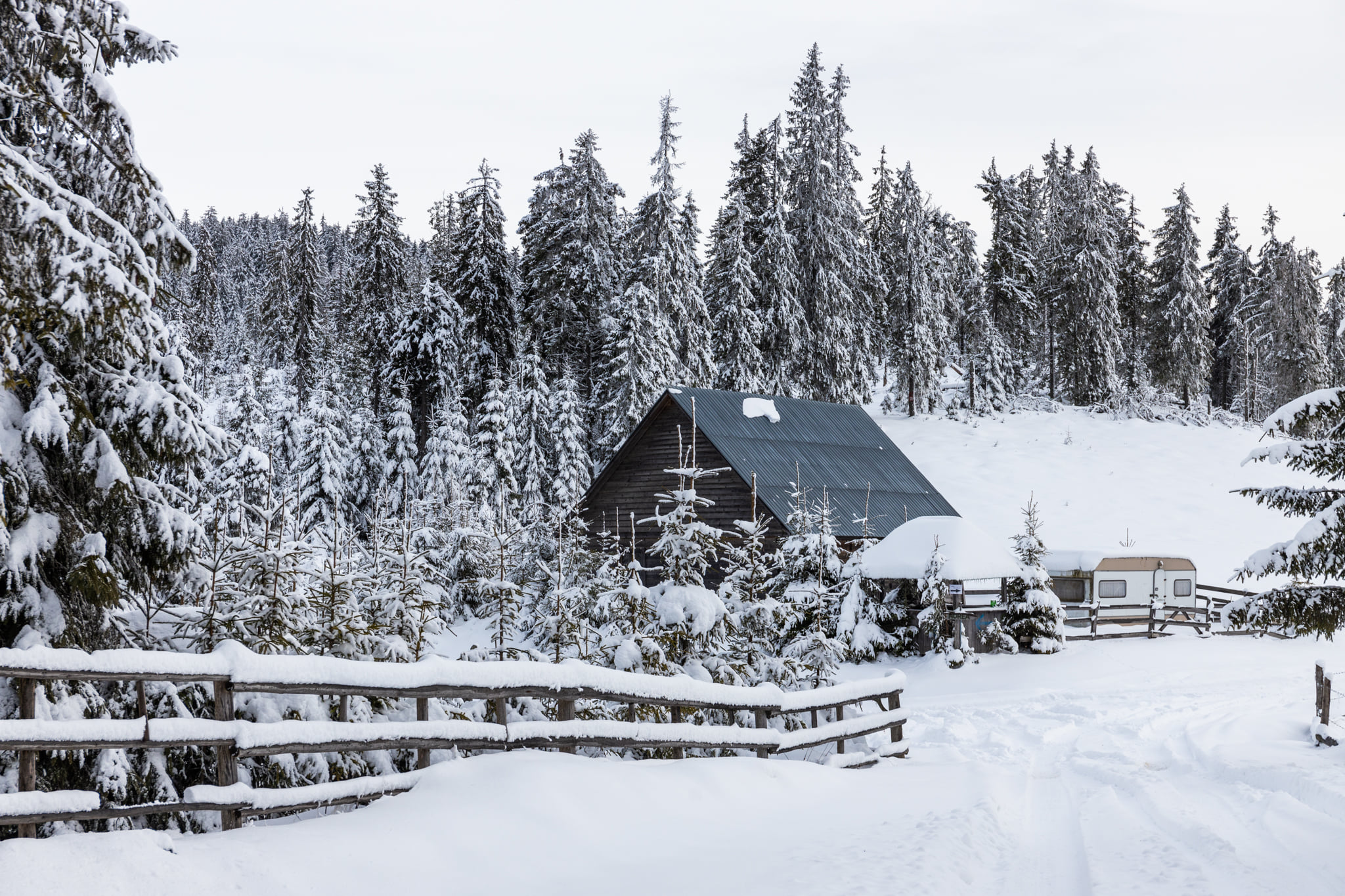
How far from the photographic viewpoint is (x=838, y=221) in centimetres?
4647

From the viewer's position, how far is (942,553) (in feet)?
75.5

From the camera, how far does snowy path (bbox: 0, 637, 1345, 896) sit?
5211 millimetres

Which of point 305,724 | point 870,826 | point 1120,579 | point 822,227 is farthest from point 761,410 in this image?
point 305,724

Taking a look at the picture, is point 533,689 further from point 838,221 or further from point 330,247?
point 330,247

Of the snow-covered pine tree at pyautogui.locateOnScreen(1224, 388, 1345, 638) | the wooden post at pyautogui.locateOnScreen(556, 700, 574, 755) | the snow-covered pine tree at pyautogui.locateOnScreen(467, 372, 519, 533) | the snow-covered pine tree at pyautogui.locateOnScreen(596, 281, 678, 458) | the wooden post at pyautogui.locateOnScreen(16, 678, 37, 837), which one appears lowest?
the wooden post at pyautogui.locateOnScreen(556, 700, 574, 755)

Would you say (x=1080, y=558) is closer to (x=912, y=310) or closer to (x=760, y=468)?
(x=760, y=468)

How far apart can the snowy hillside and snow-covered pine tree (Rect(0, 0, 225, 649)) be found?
35.6 m

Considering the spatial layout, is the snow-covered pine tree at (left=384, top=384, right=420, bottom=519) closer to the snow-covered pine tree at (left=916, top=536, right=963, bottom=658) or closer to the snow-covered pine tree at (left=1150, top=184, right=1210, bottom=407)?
the snow-covered pine tree at (left=916, top=536, right=963, bottom=658)

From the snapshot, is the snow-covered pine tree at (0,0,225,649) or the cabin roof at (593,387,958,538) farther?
the cabin roof at (593,387,958,538)

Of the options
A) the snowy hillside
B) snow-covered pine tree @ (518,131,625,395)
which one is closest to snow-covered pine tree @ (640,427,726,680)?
the snowy hillside

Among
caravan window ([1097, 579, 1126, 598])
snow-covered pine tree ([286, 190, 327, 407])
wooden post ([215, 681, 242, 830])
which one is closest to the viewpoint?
wooden post ([215, 681, 242, 830])

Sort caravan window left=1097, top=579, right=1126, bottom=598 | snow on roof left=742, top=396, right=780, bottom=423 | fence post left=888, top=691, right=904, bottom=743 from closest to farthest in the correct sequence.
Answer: fence post left=888, top=691, right=904, bottom=743 < caravan window left=1097, top=579, right=1126, bottom=598 < snow on roof left=742, top=396, right=780, bottom=423

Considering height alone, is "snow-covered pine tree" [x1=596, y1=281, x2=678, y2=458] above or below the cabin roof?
above

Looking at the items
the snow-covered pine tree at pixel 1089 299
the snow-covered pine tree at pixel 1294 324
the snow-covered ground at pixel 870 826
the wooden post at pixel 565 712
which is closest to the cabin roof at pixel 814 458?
the snow-covered ground at pixel 870 826
